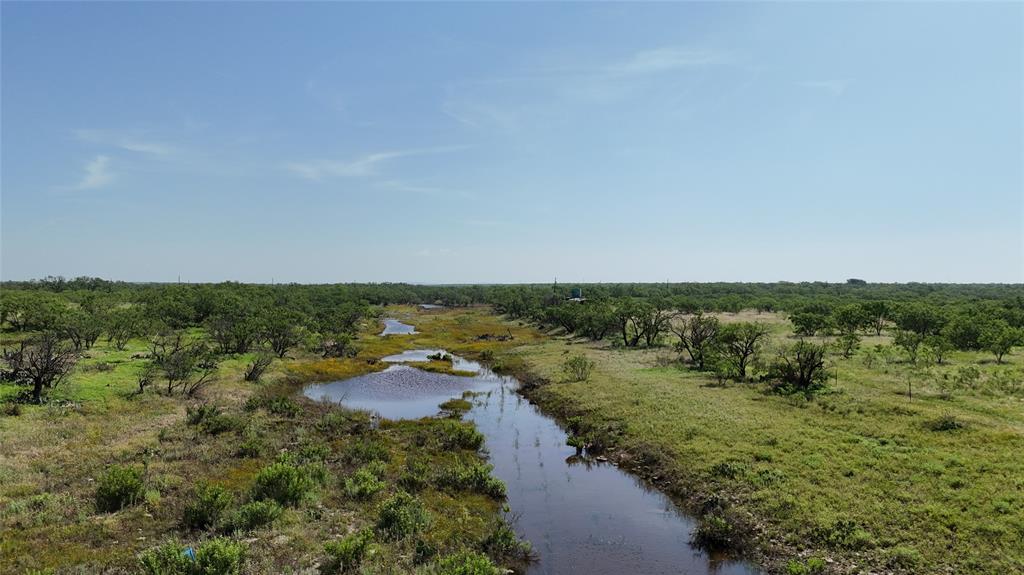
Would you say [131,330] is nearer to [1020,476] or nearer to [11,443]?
[11,443]

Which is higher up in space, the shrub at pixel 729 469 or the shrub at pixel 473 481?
the shrub at pixel 729 469

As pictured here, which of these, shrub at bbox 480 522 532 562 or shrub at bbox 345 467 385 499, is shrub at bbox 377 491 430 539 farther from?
shrub at bbox 480 522 532 562

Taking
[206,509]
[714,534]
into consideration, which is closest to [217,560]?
[206,509]

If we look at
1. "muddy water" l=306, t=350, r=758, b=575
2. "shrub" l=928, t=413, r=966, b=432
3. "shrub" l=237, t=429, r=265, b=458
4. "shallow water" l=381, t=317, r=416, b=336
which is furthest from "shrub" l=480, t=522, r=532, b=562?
"shallow water" l=381, t=317, r=416, b=336

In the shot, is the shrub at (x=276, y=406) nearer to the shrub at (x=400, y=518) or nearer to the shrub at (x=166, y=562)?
the shrub at (x=400, y=518)

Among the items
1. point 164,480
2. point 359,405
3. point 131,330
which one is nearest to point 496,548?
point 164,480

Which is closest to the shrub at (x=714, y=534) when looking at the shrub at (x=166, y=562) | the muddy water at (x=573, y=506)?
the muddy water at (x=573, y=506)

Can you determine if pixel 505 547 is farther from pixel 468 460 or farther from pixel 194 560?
pixel 468 460
